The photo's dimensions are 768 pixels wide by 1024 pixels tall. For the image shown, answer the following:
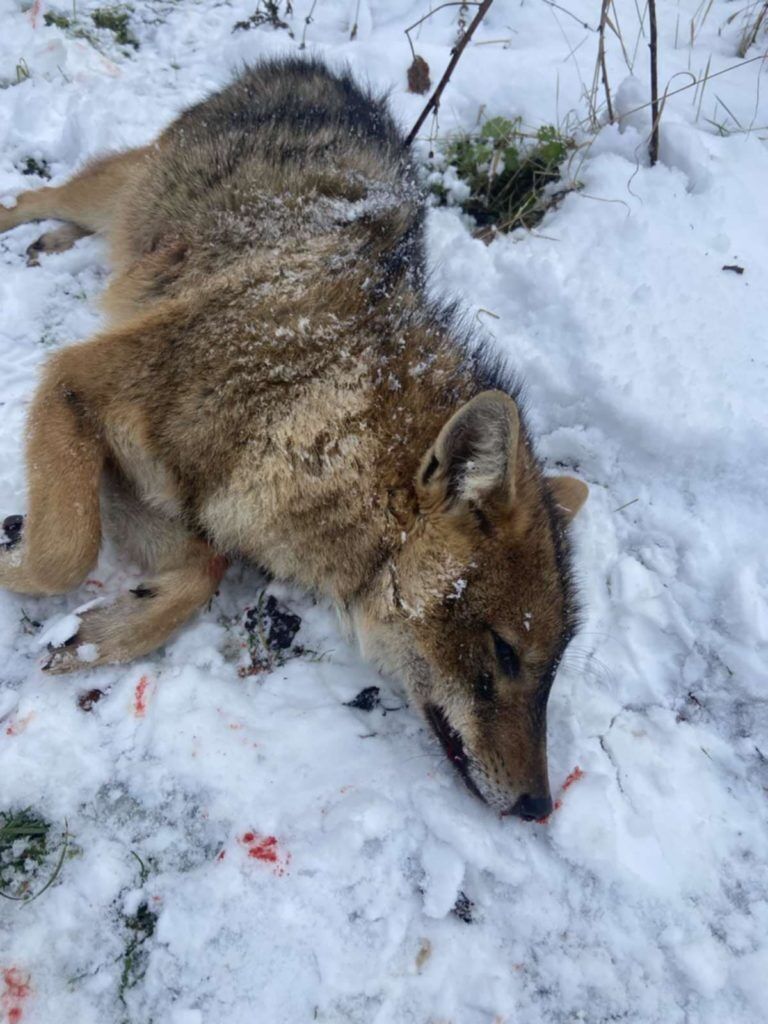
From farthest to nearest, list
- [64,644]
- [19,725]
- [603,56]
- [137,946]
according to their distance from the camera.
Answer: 1. [603,56]
2. [64,644]
3. [19,725]
4. [137,946]

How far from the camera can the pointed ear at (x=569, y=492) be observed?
356 cm

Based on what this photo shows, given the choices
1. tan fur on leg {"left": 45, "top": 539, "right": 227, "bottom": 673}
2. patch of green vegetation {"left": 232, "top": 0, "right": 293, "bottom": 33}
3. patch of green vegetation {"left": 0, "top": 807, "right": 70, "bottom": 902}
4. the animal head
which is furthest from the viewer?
patch of green vegetation {"left": 232, "top": 0, "right": 293, "bottom": 33}

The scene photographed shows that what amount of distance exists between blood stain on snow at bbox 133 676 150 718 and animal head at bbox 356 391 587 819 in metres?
1.01

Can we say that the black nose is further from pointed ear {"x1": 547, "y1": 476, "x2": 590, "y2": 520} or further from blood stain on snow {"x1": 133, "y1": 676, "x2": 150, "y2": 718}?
blood stain on snow {"x1": 133, "y1": 676, "x2": 150, "y2": 718}

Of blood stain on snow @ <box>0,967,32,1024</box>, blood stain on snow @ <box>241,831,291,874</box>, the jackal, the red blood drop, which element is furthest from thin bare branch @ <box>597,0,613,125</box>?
blood stain on snow @ <box>0,967,32,1024</box>

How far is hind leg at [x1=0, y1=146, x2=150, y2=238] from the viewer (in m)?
4.60

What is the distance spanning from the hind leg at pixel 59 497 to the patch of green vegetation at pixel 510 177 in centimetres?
313

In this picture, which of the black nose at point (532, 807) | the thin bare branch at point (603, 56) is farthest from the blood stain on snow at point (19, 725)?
the thin bare branch at point (603, 56)

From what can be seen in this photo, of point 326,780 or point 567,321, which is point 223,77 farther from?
point 326,780

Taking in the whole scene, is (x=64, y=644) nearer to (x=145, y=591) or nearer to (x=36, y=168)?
(x=145, y=591)

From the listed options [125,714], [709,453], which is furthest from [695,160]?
[125,714]

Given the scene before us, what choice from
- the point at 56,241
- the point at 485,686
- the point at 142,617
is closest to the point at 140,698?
the point at 142,617

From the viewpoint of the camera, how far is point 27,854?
2.47 meters

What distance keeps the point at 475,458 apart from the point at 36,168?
415 centimetres
